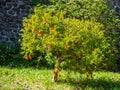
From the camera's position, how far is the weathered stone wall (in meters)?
15.7

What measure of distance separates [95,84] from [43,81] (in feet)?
5.88

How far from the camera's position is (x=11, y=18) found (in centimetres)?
1587

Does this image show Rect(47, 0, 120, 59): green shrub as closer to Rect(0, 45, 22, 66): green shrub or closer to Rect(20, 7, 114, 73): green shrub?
Rect(20, 7, 114, 73): green shrub

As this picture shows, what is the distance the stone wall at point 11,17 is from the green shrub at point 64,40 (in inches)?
184

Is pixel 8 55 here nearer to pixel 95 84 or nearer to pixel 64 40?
pixel 95 84

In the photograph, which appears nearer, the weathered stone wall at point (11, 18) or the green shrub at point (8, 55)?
the green shrub at point (8, 55)

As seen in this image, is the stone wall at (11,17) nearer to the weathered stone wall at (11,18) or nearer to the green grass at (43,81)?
the weathered stone wall at (11,18)

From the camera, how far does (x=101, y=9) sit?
13.7 metres

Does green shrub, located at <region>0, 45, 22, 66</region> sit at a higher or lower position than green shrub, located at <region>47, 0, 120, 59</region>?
lower

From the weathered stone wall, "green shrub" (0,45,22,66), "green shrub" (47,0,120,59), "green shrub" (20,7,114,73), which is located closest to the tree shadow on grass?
"green shrub" (20,7,114,73)

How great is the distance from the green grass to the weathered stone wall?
2760 millimetres

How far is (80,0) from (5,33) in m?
3.87

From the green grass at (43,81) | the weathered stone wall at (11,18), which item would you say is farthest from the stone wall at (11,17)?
the green grass at (43,81)

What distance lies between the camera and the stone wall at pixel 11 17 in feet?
51.6
